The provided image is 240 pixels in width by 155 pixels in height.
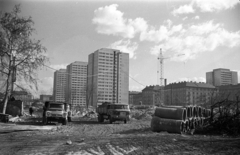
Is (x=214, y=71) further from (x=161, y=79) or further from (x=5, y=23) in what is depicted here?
(x=5, y=23)

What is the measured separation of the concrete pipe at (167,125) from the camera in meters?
12.1

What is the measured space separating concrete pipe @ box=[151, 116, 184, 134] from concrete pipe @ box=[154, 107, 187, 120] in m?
0.27

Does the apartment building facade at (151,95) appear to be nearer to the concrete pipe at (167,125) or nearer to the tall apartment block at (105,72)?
the tall apartment block at (105,72)

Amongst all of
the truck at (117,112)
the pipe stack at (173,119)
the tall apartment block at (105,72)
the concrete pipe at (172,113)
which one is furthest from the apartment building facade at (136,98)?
the concrete pipe at (172,113)

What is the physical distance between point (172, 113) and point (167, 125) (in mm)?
741

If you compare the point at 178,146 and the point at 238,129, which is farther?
the point at 238,129

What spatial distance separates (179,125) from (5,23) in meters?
20.6

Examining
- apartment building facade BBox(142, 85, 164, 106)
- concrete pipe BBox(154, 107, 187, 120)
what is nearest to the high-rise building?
apartment building facade BBox(142, 85, 164, 106)

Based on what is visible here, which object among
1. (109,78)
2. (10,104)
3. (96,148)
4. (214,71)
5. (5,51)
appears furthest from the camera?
(214,71)

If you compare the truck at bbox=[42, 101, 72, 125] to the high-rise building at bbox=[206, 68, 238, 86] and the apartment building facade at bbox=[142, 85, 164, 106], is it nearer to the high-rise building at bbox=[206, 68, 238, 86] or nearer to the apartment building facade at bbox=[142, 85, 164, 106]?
the apartment building facade at bbox=[142, 85, 164, 106]

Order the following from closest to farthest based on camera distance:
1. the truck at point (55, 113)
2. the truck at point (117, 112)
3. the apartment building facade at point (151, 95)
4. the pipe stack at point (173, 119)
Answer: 1. the pipe stack at point (173, 119)
2. the truck at point (55, 113)
3. the truck at point (117, 112)
4. the apartment building facade at point (151, 95)

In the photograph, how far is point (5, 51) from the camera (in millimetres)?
22719

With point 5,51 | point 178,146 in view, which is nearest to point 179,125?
point 178,146

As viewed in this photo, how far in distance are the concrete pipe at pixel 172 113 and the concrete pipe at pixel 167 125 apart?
267 mm
